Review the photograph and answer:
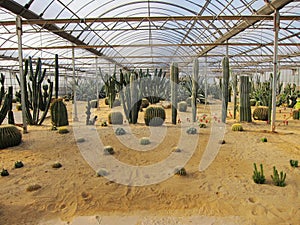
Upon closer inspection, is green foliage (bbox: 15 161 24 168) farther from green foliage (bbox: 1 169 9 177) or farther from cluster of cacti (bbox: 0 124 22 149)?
cluster of cacti (bbox: 0 124 22 149)

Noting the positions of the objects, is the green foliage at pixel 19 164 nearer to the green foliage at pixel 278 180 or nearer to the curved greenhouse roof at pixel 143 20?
the curved greenhouse roof at pixel 143 20

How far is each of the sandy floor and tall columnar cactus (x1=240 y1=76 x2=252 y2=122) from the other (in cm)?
330

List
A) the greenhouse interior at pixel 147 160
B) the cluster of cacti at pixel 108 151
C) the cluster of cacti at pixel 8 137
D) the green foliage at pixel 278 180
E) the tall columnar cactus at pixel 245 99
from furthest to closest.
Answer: the tall columnar cactus at pixel 245 99 → the cluster of cacti at pixel 8 137 → the cluster of cacti at pixel 108 151 → the green foliage at pixel 278 180 → the greenhouse interior at pixel 147 160

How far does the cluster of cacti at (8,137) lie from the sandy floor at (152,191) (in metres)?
0.23

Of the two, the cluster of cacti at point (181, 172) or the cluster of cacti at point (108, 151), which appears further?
the cluster of cacti at point (108, 151)

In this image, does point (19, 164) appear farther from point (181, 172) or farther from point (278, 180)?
point (278, 180)

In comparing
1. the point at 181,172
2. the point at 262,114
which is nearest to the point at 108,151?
the point at 181,172

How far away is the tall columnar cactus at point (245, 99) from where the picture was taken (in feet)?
31.5

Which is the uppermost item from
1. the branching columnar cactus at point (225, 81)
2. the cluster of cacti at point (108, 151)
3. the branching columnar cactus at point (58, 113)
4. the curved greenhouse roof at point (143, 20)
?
the curved greenhouse roof at point (143, 20)

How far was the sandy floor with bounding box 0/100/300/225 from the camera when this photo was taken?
10.8 ft

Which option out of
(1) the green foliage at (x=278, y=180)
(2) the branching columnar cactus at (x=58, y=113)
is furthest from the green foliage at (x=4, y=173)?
(1) the green foliage at (x=278, y=180)

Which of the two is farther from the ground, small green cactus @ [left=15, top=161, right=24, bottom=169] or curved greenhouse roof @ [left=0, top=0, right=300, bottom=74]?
curved greenhouse roof @ [left=0, top=0, right=300, bottom=74]

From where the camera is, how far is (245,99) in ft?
31.8

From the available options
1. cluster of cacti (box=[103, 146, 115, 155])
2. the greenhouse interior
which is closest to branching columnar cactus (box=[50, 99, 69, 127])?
the greenhouse interior
